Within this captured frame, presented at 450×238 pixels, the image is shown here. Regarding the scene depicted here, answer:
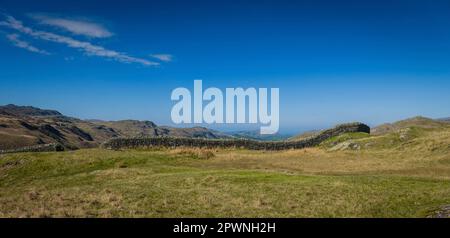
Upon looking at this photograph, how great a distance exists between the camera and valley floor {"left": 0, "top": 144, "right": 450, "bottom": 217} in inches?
804

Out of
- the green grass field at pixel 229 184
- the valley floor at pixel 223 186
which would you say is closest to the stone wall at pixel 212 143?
the green grass field at pixel 229 184

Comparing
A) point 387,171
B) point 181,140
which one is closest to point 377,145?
point 387,171

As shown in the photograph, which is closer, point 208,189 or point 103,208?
point 103,208

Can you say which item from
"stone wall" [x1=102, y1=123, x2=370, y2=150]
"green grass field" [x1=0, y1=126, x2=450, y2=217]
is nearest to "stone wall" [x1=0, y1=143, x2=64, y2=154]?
"stone wall" [x1=102, y1=123, x2=370, y2=150]

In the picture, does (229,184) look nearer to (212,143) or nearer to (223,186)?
(223,186)

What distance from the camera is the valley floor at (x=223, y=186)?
20.4 metres

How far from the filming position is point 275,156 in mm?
49844

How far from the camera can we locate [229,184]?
28891 millimetres

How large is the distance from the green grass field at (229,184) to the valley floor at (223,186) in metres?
0.06

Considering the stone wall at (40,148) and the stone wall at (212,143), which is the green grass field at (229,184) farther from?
the stone wall at (212,143)
